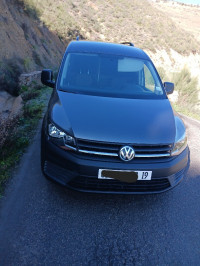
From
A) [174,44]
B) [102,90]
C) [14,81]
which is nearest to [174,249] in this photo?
[102,90]

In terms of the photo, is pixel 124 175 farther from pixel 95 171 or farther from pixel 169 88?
pixel 169 88

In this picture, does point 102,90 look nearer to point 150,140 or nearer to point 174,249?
point 150,140

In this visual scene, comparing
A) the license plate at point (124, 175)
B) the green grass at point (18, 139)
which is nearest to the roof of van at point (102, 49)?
the green grass at point (18, 139)

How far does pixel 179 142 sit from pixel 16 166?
2.36m

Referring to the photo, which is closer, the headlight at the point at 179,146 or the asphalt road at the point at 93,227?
the asphalt road at the point at 93,227

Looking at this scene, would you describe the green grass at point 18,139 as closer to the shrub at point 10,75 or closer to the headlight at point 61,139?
the headlight at point 61,139

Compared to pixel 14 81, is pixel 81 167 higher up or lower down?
higher up

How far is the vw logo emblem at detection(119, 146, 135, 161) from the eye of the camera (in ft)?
9.41

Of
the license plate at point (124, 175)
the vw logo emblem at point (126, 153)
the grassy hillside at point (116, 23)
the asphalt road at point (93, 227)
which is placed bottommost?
the grassy hillside at point (116, 23)

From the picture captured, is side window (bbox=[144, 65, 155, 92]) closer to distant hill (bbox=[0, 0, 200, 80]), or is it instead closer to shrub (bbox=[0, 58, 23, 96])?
shrub (bbox=[0, 58, 23, 96])

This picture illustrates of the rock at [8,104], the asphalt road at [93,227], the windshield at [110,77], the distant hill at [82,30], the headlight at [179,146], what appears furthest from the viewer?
the distant hill at [82,30]

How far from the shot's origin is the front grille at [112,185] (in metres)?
2.96

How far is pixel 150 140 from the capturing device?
2.98m

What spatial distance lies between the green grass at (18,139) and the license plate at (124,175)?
4.74 ft
